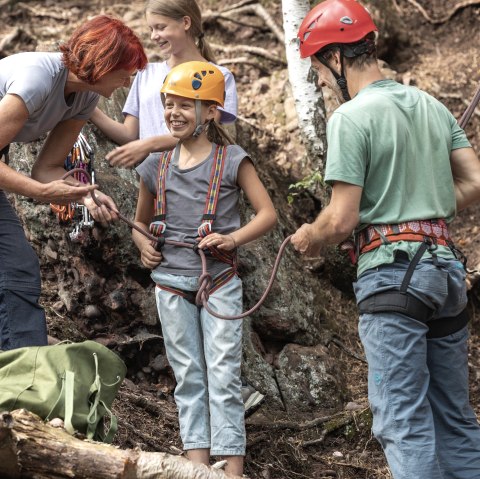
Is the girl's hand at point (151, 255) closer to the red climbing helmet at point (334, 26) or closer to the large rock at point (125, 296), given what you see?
the large rock at point (125, 296)

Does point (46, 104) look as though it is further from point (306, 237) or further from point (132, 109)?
point (306, 237)

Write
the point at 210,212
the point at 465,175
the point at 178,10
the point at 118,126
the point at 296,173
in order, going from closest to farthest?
1. the point at 465,175
2. the point at 210,212
3. the point at 178,10
4. the point at 118,126
5. the point at 296,173

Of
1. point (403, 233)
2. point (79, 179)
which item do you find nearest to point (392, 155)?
point (403, 233)

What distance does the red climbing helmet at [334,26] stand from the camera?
395cm

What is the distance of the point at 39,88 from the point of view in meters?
4.24

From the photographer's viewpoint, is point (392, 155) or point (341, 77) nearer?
point (392, 155)

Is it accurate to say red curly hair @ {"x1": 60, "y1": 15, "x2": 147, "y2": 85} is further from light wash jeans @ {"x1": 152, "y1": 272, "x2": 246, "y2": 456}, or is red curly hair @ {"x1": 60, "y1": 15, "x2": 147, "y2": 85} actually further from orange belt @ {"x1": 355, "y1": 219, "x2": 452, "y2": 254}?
orange belt @ {"x1": 355, "y1": 219, "x2": 452, "y2": 254}

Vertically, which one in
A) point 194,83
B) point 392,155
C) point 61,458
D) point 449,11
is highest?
point 194,83

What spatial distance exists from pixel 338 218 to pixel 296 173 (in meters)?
4.21

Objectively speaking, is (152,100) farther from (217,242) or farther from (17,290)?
(17,290)

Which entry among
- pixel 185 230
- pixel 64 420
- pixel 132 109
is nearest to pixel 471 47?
pixel 132 109

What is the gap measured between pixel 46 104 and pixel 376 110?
1.69 meters

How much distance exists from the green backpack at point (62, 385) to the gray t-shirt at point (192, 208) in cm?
84

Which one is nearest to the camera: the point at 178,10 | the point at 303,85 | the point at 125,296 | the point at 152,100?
the point at 178,10
